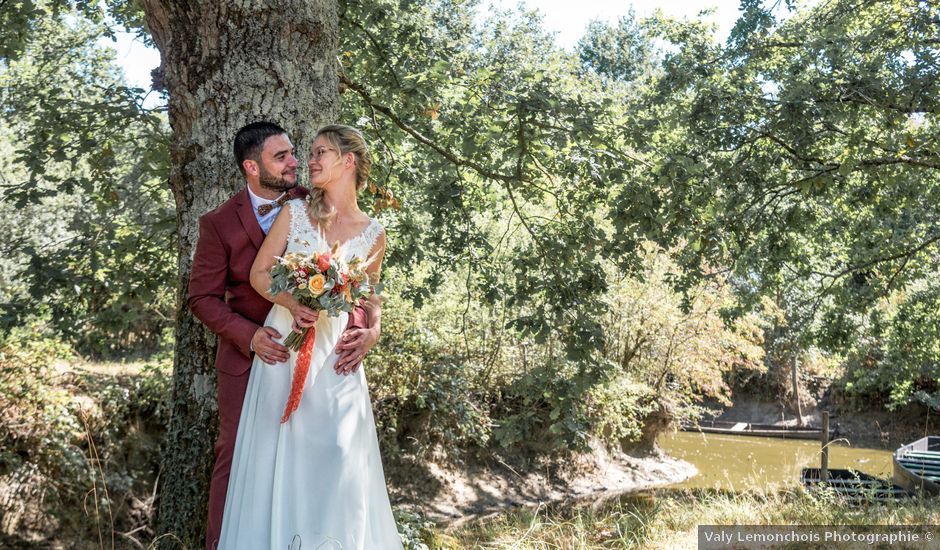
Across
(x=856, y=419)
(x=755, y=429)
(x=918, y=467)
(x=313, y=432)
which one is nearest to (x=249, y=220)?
(x=313, y=432)

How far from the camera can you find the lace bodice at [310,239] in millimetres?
3576

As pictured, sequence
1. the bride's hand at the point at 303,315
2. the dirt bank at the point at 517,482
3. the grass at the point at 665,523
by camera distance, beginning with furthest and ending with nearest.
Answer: the dirt bank at the point at 517,482 < the grass at the point at 665,523 < the bride's hand at the point at 303,315

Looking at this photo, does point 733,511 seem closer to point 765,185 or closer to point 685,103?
point 765,185

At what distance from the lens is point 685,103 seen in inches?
365

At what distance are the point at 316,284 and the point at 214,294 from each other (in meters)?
0.70

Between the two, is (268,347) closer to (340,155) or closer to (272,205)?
(272,205)

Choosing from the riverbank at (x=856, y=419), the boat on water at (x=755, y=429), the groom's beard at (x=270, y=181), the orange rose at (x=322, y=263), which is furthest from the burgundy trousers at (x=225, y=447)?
the riverbank at (x=856, y=419)

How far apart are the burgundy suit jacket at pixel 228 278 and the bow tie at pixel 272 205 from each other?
0.14ft

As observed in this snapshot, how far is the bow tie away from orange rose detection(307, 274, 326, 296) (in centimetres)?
68

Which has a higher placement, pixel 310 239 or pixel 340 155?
pixel 340 155

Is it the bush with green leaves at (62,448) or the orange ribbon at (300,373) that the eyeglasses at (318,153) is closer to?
the orange ribbon at (300,373)

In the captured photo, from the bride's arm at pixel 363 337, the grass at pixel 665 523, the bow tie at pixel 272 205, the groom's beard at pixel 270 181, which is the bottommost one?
the grass at pixel 665 523

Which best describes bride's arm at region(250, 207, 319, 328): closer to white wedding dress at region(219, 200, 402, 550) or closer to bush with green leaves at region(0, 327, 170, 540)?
white wedding dress at region(219, 200, 402, 550)

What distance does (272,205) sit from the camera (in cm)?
378
